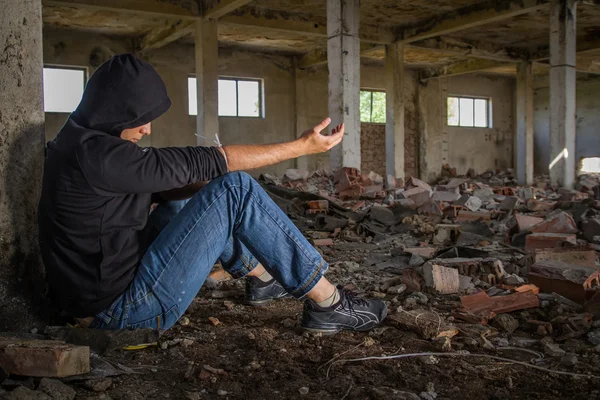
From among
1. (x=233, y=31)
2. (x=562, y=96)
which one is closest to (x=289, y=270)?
(x=562, y=96)

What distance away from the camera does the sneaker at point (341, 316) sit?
8.78ft

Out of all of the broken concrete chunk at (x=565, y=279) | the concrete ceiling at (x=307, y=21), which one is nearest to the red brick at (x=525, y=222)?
the broken concrete chunk at (x=565, y=279)

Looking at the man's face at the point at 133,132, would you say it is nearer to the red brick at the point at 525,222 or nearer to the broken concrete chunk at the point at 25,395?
the broken concrete chunk at the point at 25,395

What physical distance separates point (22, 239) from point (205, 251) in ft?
2.97

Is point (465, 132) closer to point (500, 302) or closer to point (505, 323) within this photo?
point (500, 302)

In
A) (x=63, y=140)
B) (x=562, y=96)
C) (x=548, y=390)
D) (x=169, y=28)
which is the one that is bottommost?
(x=548, y=390)

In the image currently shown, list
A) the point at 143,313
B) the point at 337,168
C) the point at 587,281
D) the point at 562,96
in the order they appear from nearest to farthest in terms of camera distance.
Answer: the point at 143,313, the point at 587,281, the point at 337,168, the point at 562,96

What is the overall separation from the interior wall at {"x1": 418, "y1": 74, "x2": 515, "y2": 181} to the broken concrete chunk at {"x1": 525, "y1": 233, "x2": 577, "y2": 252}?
14.8 m

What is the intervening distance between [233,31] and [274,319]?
12.1 meters

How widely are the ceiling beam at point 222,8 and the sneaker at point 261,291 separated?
7.84m

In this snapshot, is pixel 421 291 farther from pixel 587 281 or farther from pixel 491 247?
pixel 491 247

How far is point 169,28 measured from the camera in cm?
1282

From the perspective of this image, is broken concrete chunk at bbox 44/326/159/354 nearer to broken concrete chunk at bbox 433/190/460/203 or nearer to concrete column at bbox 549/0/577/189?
broken concrete chunk at bbox 433/190/460/203

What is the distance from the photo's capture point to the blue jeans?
92.0 inches
